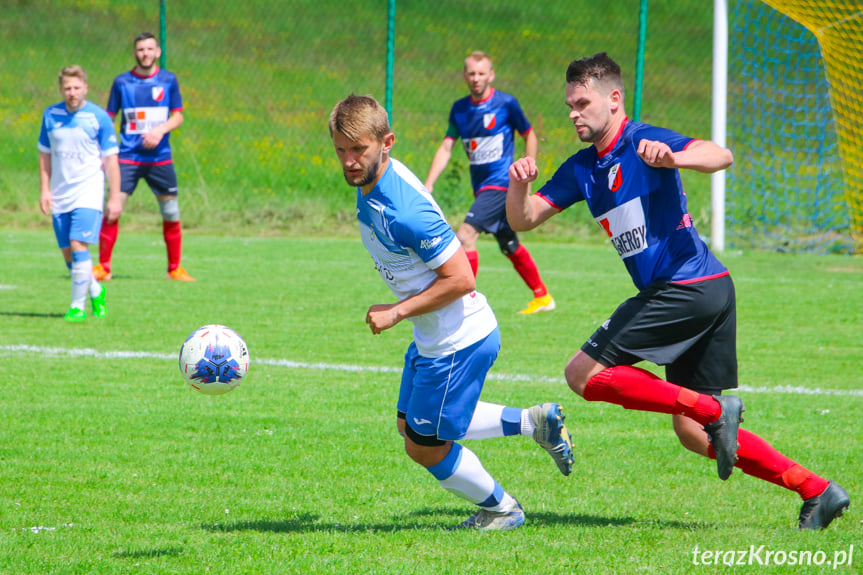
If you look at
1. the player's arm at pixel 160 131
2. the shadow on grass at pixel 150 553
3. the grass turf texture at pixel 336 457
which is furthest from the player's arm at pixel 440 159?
the shadow on grass at pixel 150 553

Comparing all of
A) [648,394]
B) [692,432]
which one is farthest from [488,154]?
[648,394]

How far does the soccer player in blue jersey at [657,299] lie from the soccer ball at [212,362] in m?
1.32

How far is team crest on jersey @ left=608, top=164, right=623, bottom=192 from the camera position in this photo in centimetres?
394

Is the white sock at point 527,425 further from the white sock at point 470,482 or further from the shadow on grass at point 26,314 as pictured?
the shadow on grass at point 26,314

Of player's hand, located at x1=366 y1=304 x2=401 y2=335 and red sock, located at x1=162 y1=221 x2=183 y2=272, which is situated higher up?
player's hand, located at x1=366 y1=304 x2=401 y2=335

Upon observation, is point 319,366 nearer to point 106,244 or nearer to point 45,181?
point 45,181

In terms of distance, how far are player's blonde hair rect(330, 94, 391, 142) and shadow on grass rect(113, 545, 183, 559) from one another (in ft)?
5.08

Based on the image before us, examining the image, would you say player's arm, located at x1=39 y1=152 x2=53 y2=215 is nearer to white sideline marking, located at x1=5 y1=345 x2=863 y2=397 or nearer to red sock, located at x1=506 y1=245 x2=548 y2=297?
white sideline marking, located at x1=5 y1=345 x2=863 y2=397

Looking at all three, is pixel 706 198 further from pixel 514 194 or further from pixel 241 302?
pixel 514 194

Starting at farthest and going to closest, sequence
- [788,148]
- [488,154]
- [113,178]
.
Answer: [788,148] → [488,154] → [113,178]

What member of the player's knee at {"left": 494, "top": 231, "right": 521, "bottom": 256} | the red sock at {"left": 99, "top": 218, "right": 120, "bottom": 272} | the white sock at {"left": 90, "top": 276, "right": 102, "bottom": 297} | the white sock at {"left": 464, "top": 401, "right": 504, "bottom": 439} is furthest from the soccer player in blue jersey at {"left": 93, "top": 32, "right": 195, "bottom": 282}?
the white sock at {"left": 464, "top": 401, "right": 504, "bottom": 439}

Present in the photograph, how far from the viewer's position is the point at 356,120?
347cm

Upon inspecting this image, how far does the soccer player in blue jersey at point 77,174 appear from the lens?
27.2 ft

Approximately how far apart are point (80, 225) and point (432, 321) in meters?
5.51
